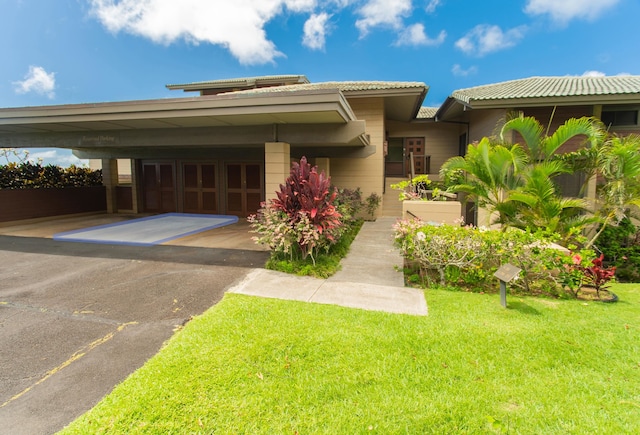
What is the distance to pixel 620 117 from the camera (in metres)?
10.4

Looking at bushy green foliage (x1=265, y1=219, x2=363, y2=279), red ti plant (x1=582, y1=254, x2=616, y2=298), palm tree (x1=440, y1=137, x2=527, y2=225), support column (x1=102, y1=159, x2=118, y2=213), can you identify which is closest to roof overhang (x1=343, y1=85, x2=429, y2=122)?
palm tree (x1=440, y1=137, x2=527, y2=225)

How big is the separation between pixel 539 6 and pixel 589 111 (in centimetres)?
787

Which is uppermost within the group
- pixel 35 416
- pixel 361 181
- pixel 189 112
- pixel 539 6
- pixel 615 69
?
pixel 539 6

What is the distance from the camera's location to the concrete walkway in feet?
15.6

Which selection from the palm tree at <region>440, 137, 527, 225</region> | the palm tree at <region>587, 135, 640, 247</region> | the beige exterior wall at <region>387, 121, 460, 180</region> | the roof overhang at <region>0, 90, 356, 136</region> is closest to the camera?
the roof overhang at <region>0, 90, 356, 136</region>

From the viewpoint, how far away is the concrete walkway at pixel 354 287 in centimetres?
474

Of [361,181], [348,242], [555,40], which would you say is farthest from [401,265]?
[555,40]

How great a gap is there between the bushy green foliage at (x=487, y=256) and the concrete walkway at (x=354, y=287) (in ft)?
2.29

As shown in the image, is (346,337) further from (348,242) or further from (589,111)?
(589,111)

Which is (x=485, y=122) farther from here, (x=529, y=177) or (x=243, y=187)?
(x=243, y=187)

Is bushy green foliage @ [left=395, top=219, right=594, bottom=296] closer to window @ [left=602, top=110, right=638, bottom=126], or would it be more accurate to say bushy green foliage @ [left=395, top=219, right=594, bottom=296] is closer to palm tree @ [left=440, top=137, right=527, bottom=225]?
palm tree @ [left=440, top=137, right=527, bottom=225]

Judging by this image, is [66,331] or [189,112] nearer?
[66,331]

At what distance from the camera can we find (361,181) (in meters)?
13.3

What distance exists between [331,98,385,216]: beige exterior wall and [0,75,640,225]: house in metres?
0.04
